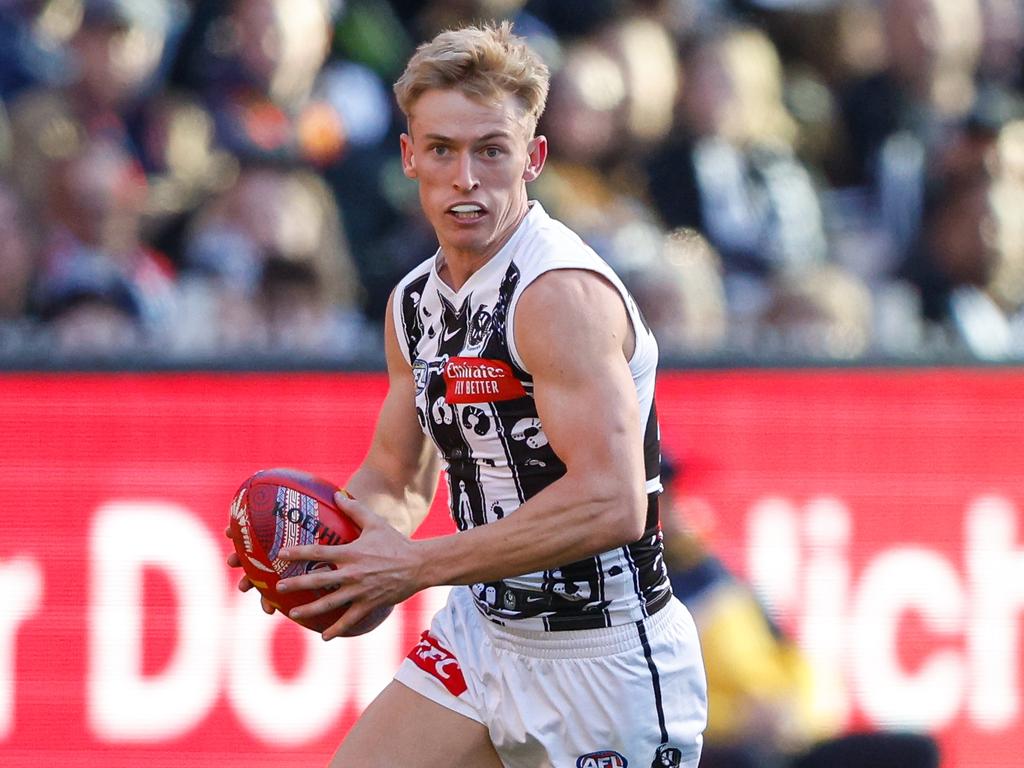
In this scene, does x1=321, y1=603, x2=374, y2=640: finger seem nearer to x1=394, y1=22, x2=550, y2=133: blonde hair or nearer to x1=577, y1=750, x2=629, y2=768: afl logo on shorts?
x1=577, y1=750, x2=629, y2=768: afl logo on shorts

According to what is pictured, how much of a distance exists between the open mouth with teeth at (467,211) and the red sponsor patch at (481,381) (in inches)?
12.4

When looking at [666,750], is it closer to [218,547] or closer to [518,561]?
[518,561]

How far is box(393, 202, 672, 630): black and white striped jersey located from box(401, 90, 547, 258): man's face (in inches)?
3.5

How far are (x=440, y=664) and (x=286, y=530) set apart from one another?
56cm

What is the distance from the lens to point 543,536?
10.7 ft

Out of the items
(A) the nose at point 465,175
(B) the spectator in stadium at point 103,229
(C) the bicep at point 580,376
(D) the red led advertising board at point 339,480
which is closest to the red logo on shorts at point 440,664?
(C) the bicep at point 580,376

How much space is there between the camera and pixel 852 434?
5.54 meters

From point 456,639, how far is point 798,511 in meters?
2.02

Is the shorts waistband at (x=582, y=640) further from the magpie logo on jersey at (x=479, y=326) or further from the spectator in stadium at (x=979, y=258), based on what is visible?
the spectator in stadium at (x=979, y=258)

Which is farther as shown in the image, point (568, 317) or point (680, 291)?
point (680, 291)

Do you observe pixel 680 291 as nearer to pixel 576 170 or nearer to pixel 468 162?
pixel 576 170

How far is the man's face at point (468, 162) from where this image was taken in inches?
137

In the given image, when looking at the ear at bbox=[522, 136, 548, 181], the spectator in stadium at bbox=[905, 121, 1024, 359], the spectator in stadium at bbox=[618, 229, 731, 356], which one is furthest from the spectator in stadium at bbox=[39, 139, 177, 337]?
the spectator in stadium at bbox=[905, 121, 1024, 359]

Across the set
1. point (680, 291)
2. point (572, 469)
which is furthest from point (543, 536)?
point (680, 291)
